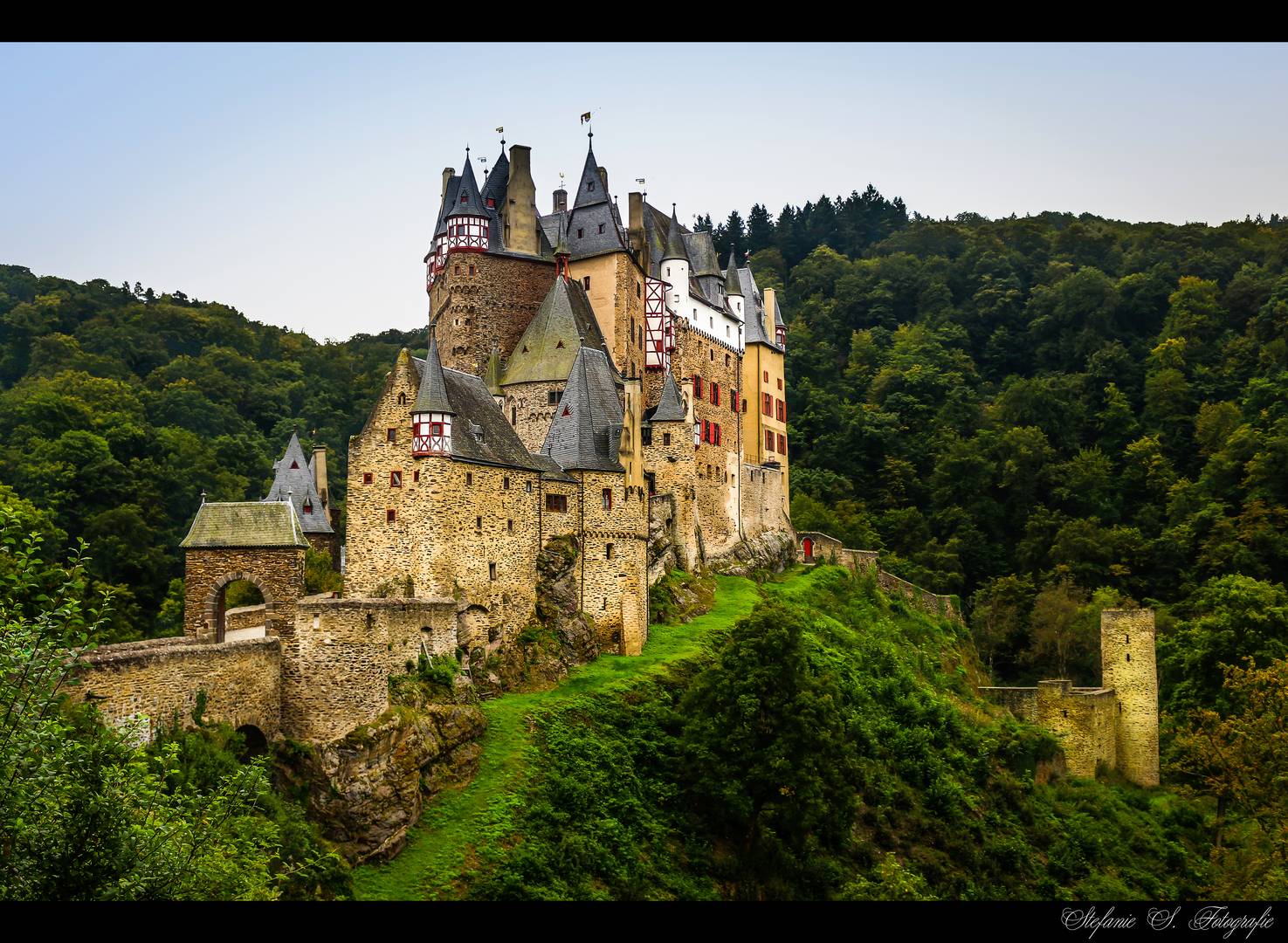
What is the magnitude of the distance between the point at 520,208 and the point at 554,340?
841 centimetres

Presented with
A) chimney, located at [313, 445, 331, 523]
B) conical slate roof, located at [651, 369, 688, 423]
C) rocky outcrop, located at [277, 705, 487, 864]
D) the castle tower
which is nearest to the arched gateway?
rocky outcrop, located at [277, 705, 487, 864]

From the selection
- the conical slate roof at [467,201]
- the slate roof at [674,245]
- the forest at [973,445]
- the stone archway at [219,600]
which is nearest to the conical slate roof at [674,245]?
the slate roof at [674,245]

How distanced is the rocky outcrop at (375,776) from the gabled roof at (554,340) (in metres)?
19.8

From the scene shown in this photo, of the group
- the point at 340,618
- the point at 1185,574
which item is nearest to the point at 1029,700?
the point at 1185,574

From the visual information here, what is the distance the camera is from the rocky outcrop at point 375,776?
30.5 meters

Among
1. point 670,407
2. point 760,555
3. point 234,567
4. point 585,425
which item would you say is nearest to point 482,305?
point 670,407

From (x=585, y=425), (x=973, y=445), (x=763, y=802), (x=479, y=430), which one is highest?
(x=973, y=445)

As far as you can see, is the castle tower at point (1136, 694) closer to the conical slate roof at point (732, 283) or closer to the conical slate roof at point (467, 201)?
the conical slate roof at point (732, 283)

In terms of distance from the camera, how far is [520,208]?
55781mm

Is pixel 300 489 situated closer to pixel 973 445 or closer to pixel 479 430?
pixel 479 430

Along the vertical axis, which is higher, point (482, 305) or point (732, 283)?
point (732, 283)

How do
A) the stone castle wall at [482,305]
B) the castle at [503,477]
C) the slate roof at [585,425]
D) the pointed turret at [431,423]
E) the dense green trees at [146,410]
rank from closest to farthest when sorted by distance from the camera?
the castle at [503,477], the pointed turret at [431,423], the slate roof at [585,425], the stone castle wall at [482,305], the dense green trees at [146,410]

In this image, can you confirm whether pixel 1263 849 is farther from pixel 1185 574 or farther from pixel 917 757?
pixel 1185 574

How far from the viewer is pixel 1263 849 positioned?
42.2 meters
